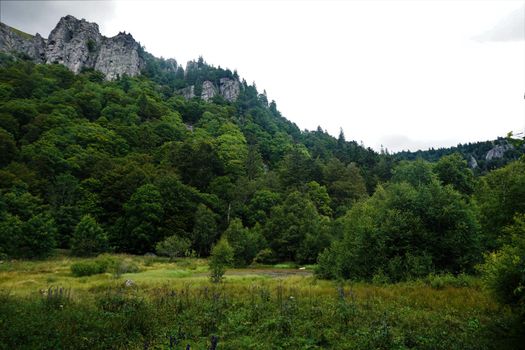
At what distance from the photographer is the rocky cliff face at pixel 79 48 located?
479 ft

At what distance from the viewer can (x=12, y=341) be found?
891 cm

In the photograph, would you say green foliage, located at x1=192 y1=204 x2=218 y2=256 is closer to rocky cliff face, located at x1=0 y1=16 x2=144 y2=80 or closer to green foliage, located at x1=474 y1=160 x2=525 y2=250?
green foliage, located at x1=474 y1=160 x2=525 y2=250

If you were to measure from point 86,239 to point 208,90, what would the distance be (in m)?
134

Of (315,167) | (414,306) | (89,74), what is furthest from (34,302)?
(89,74)

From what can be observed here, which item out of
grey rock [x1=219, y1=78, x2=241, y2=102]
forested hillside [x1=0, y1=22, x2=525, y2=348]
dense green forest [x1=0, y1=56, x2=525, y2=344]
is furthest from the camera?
grey rock [x1=219, y1=78, x2=241, y2=102]

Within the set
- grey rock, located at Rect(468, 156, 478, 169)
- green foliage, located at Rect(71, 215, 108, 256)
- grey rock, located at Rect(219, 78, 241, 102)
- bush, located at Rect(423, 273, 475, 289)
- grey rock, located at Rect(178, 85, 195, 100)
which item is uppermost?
grey rock, located at Rect(219, 78, 241, 102)

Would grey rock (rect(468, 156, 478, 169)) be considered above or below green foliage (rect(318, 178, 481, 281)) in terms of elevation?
above

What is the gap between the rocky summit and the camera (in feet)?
478

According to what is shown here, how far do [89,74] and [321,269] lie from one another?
13900 centimetres

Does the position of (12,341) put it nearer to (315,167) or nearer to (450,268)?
(450,268)

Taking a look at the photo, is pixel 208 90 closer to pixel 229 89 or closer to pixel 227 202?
pixel 229 89

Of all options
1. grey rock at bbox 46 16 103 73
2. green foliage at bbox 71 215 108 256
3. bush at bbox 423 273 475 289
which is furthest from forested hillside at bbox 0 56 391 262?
grey rock at bbox 46 16 103 73

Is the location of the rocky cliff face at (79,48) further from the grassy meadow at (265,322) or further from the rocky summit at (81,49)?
the grassy meadow at (265,322)

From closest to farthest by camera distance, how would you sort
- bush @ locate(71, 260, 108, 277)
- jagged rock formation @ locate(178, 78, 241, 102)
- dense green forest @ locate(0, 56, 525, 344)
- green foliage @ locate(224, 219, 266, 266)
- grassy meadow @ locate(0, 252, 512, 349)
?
grassy meadow @ locate(0, 252, 512, 349)
dense green forest @ locate(0, 56, 525, 344)
bush @ locate(71, 260, 108, 277)
green foliage @ locate(224, 219, 266, 266)
jagged rock formation @ locate(178, 78, 241, 102)
